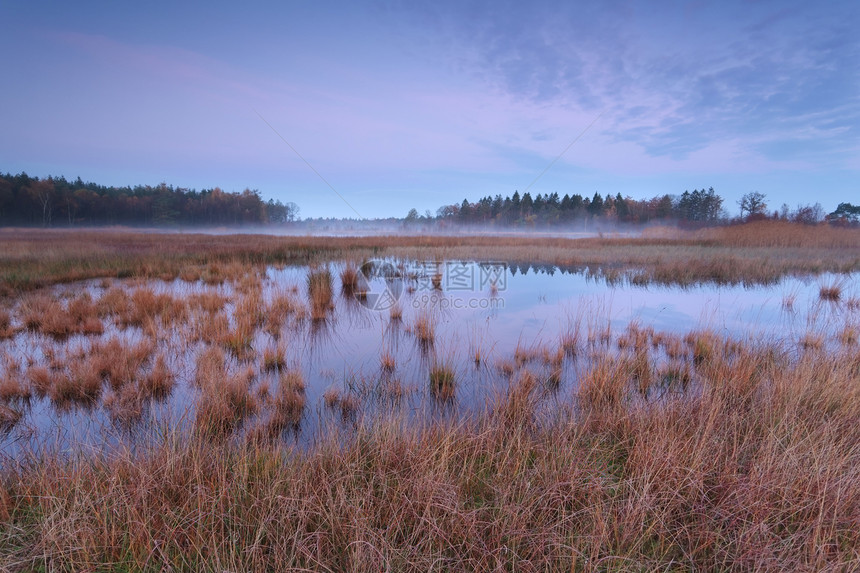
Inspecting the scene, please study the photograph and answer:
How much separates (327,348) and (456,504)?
4.51m

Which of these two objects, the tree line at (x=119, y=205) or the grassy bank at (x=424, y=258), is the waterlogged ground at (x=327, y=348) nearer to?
the grassy bank at (x=424, y=258)

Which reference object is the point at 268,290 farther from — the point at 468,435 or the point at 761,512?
the point at 761,512

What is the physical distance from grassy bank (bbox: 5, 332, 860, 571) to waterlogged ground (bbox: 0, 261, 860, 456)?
1.66ft

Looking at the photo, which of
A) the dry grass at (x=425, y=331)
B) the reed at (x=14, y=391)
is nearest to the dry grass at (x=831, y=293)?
the dry grass at (x=425, y=331)

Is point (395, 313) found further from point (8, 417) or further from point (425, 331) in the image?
point (8, 417)

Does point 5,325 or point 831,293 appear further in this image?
point 831,293

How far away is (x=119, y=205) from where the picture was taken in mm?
63438

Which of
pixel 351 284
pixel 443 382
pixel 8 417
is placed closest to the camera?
pixel 8 417

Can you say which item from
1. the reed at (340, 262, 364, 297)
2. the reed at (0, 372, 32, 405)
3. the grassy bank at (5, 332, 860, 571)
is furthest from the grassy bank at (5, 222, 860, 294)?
the grassy bank at (5, 332, 860, 571)

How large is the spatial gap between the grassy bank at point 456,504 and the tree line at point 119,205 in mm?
63933

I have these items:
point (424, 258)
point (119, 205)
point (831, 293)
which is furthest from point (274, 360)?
point (119, 205)

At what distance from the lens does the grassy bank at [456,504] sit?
5.87ft

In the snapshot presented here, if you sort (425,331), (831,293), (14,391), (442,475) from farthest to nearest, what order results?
(831,293) → (425,331) → (14,391) → (442,475)

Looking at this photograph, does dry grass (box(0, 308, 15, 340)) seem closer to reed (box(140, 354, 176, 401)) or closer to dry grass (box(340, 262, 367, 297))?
reed (box(140, 354, 176, 401))
